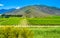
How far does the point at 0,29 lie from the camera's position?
1232 centimetres

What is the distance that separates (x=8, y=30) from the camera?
12.1 m

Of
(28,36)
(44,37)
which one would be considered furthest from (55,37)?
(28,36)

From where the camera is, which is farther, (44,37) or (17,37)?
(44,37)

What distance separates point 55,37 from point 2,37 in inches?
196

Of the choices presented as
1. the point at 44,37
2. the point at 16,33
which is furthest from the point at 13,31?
the point at 44,37

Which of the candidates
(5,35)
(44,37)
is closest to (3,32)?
(5,35)

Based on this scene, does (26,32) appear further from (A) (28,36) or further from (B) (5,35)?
(B) (5,35)

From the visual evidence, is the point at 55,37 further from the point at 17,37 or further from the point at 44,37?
the point at 17,37

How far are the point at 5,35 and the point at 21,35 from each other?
796 mm

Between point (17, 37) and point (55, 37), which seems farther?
point (55, 37)

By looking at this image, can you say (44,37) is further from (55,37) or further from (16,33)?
(16,33)

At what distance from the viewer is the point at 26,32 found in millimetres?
12141

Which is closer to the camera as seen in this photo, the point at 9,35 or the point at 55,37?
the point at 9,35

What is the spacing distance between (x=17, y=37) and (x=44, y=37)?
4121 mm
